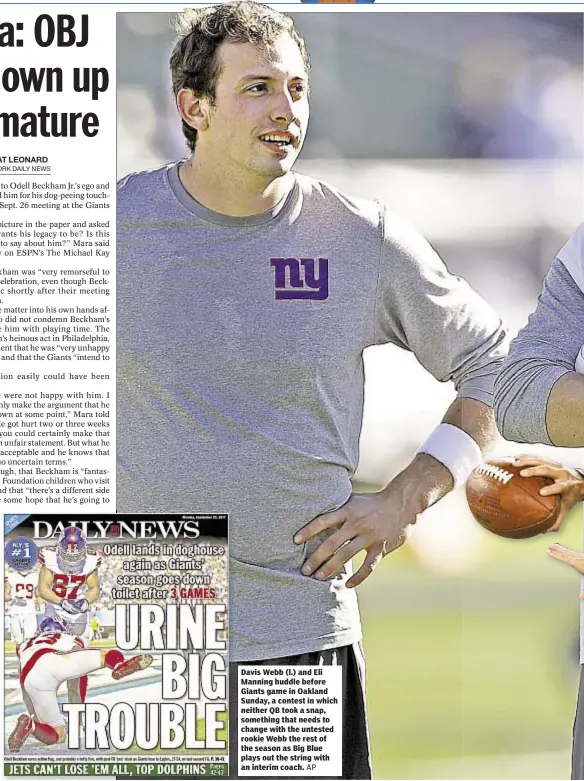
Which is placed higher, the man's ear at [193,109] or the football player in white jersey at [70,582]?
the man's ear at [193,109]

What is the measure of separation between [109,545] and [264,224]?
112cm

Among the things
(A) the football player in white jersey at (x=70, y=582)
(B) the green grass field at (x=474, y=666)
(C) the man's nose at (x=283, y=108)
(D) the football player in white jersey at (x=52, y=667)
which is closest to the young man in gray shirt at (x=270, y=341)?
(C) the man's nose at (x=283, y=108)

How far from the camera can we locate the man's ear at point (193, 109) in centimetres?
326

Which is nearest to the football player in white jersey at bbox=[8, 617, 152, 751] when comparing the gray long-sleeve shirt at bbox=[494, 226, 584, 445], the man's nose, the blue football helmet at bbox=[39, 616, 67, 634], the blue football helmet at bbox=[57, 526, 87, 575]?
the blue football helmet at bbox=[39, 616, 67, 634]

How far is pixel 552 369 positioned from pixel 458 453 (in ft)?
2.03

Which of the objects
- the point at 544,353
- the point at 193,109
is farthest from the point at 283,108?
the point at 544,353

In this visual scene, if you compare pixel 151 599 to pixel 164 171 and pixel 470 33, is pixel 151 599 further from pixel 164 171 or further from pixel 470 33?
pixel 470 33

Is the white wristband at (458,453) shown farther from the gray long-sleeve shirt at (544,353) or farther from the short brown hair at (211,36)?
the short brown hair at (211,36)

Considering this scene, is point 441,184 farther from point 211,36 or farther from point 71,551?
point 71,551

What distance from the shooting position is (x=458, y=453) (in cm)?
335

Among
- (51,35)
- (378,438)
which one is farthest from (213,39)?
(378,438)

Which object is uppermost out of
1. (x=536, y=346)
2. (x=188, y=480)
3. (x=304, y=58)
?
(x=304, y=58)

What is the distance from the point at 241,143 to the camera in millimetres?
3213

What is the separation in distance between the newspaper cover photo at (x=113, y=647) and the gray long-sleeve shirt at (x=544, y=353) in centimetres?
112
